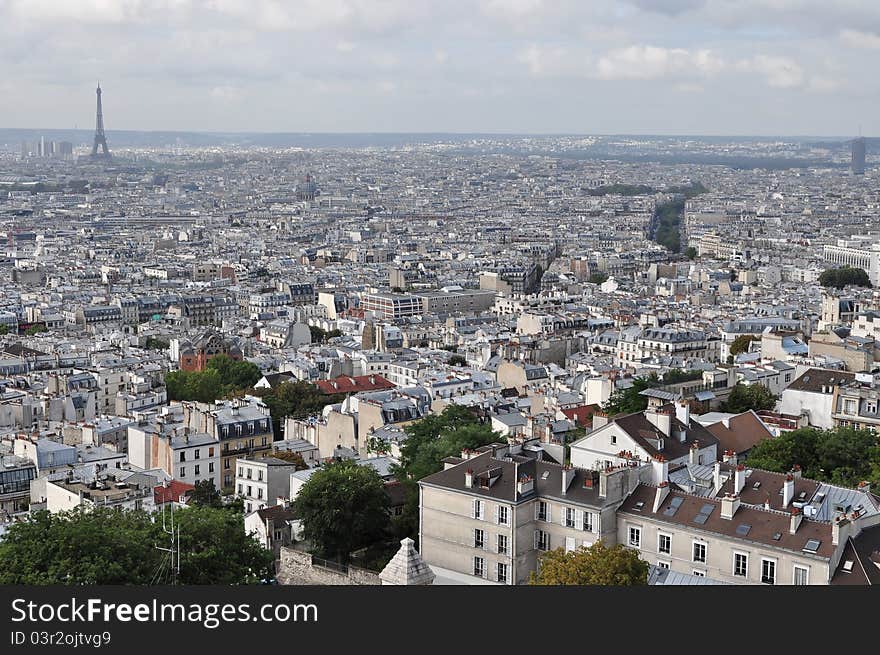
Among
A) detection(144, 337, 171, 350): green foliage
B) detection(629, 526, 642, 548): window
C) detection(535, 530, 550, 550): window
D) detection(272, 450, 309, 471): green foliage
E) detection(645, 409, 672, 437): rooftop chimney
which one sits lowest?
detection(144, 337, 171, 350): green foliage

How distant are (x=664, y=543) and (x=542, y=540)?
73.6 inches

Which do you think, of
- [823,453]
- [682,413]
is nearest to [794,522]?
[682,413]

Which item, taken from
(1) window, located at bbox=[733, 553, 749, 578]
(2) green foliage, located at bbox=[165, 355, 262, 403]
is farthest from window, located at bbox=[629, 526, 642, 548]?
(2) green foliage, located at bbox=[165, 355, 262, 403]

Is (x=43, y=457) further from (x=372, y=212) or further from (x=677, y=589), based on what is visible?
(x=372, y=212)

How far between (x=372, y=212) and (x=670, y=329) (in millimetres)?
133353

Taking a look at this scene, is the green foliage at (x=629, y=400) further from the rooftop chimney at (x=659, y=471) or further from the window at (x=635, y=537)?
the window at (x=635, y=537)

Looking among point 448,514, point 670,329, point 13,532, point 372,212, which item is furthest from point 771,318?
point 372,212

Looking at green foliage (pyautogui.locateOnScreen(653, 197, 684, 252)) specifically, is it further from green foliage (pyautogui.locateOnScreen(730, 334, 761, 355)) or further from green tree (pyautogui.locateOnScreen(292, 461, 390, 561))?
green tree (pyautogui.locateOnScreen(292, 461, 390, 561))

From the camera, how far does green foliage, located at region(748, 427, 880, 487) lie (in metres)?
25.8

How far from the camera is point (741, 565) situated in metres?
19.5

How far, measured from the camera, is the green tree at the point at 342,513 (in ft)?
74.3

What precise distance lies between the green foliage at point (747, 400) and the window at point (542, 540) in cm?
1454

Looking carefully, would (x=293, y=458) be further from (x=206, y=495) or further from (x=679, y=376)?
(x=679, y=376)

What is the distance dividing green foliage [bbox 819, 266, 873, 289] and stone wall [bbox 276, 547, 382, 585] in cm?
6281
